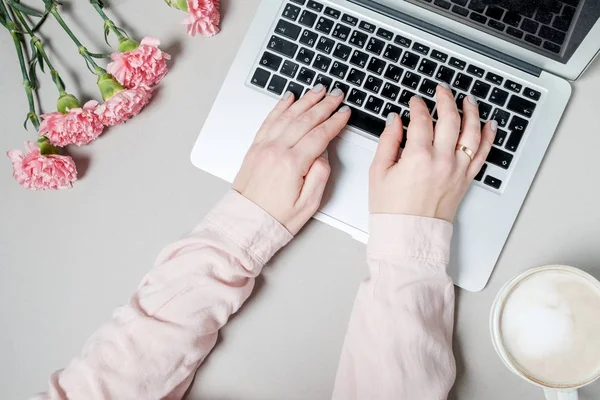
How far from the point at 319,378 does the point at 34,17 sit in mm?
576

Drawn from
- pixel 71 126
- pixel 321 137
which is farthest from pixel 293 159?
pixel 71 126

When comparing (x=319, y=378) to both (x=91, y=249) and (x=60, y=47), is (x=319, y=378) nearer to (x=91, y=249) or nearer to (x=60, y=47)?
(x=91, y=249)

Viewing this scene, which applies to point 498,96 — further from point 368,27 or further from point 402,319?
point 402,319

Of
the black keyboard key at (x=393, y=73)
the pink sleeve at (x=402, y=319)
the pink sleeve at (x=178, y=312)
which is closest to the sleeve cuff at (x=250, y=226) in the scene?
the pink sleeve at (x=178, y=312)

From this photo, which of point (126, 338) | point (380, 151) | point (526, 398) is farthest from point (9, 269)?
point (526, 398)

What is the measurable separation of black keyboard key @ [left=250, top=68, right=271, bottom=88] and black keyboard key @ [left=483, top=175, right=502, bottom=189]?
27cm

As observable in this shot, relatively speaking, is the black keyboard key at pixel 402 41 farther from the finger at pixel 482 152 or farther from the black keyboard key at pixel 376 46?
the finger at pixel 482 152

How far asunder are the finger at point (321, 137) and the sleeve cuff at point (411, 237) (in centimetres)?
10

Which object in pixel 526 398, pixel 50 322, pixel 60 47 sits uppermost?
pixel 60 47

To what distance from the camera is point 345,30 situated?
2.23 feet

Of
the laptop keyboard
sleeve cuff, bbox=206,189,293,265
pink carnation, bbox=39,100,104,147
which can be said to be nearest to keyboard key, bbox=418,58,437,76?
the laptop keyboard

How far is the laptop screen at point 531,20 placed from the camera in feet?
1.88

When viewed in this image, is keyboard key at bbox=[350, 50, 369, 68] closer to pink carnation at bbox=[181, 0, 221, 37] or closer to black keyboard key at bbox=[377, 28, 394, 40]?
black keyboard key at bbox=[377, 28, 394, 40]

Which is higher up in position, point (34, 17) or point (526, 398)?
point (34, 17)
